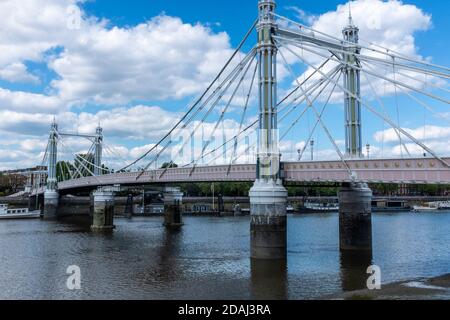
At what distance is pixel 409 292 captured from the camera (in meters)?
24.4

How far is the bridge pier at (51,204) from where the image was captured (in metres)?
95.8

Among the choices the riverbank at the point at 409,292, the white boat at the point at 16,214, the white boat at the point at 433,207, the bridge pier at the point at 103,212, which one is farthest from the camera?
the white boat at the point at 433,207

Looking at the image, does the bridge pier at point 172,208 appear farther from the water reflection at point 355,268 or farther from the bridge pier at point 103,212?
the water reflection at point 355,268

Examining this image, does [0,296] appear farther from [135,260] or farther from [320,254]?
[320,254]

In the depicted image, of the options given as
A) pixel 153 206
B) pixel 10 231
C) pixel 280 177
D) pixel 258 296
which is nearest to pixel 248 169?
pixel 280 177

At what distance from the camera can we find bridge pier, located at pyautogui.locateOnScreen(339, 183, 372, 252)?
42.0m

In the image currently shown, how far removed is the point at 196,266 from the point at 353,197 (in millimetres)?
15295

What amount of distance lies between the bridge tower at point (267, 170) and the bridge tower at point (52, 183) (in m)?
68.1

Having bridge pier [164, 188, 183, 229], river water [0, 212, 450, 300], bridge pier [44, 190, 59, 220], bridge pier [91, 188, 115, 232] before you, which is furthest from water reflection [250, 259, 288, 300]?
bridge pier [44, 190, 59, 220]

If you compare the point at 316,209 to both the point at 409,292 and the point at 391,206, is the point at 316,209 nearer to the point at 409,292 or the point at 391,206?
the point at 391,206

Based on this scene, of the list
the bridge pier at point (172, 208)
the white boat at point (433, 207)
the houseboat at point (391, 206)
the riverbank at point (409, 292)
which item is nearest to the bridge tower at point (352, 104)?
the riverbank at point (409, 292)

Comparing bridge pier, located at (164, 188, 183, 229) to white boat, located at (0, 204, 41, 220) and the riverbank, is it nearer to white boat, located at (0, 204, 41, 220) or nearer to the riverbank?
white boat, located at (0, 204, 41, 220)

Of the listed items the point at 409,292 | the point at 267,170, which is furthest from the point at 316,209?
the point at 409,292
